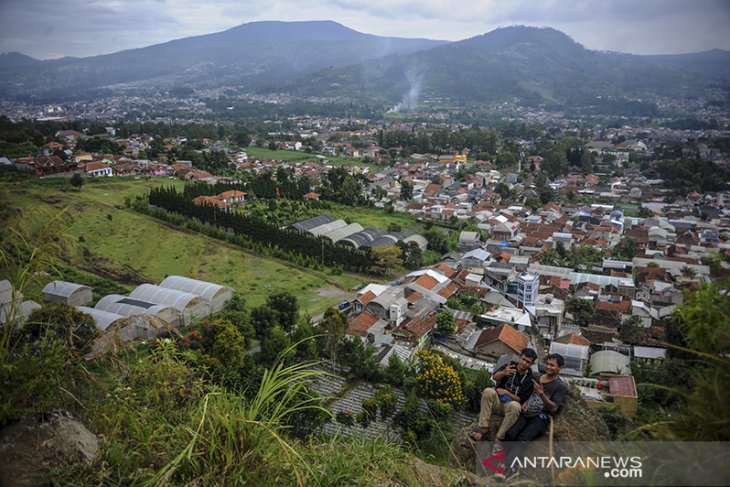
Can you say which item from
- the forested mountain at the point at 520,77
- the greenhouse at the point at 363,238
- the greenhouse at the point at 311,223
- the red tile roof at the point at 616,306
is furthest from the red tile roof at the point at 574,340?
the forested mountain at the point at 520,77

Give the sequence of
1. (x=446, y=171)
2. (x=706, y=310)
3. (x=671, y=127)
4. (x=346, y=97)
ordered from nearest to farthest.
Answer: (x=706, y=310)
(x=446, y=171)
(x=671, y=127)
(x=346, y=97)

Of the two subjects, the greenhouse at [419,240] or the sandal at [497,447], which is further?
the greenhouse at [419,240]

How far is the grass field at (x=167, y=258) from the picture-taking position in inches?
505

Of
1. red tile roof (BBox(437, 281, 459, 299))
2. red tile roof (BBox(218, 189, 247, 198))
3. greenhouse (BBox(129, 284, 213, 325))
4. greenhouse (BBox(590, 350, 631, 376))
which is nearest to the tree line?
red tile roof (BBox(218, 189, 247, 198))

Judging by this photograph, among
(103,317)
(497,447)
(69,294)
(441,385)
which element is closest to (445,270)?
(441,385)

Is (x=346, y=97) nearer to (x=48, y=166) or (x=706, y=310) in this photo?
(x=48, y=166)

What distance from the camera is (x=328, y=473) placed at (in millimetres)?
1782

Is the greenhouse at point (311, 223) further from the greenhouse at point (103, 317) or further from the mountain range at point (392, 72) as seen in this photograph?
the mountain range at point (392, 72)

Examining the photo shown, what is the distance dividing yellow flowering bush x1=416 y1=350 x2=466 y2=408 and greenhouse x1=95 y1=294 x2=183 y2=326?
5.65 metres

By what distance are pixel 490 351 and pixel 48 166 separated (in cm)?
1963

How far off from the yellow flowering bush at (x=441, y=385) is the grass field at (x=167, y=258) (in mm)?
4647

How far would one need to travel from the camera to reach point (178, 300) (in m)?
10.6

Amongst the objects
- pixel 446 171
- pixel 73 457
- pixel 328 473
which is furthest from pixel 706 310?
pixel 446 171

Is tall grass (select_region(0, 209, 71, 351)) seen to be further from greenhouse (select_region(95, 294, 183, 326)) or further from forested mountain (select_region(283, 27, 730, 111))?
forested mountain (select_region(283, 27, 730, 111))
